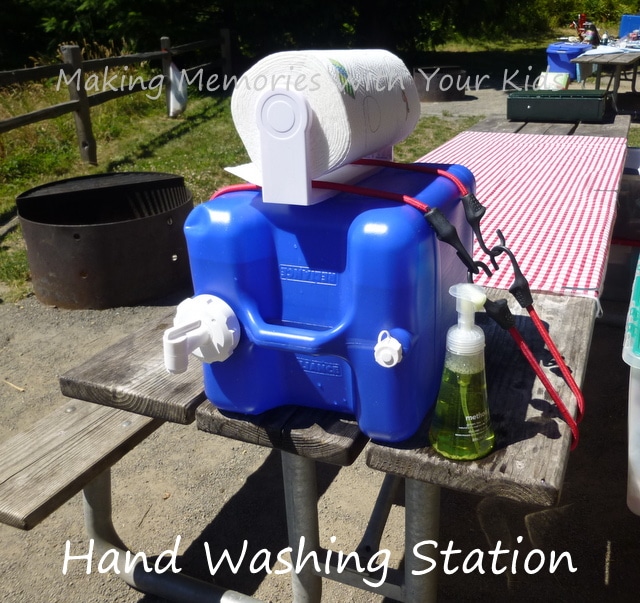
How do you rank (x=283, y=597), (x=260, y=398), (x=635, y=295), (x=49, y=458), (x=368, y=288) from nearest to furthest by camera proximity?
(x=368, y=288), (x=260, y=398), (x=635, y=295), (x=49, y=458), (x=283, y=597)

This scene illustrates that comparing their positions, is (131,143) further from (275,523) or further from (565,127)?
(275,523)

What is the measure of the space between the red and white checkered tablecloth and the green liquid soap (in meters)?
0.79

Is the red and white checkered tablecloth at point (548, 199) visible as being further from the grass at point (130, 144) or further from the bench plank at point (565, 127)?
the grass at point (130, 144)

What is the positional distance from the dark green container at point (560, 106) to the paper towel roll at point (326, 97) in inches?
131

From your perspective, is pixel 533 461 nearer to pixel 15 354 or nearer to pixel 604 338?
pixel 604 338

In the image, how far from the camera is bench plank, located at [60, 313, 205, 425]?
1.36 metres

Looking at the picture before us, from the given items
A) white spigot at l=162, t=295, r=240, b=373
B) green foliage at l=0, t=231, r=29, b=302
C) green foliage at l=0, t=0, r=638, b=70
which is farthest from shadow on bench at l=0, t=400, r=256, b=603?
green foliage at l=0, t=0, r=638, b=70

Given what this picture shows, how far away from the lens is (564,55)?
35.3ft

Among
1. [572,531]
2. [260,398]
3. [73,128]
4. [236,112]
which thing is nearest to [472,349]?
[260,398]

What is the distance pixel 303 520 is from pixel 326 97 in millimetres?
930

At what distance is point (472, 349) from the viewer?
1.03m

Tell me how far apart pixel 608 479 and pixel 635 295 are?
1241 mm

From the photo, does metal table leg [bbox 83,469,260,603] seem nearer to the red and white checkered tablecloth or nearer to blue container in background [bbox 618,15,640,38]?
the red and white checkered tablecloth

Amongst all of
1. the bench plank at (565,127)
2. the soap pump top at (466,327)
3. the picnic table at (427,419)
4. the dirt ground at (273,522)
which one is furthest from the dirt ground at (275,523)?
the bench plank at (565,127)
